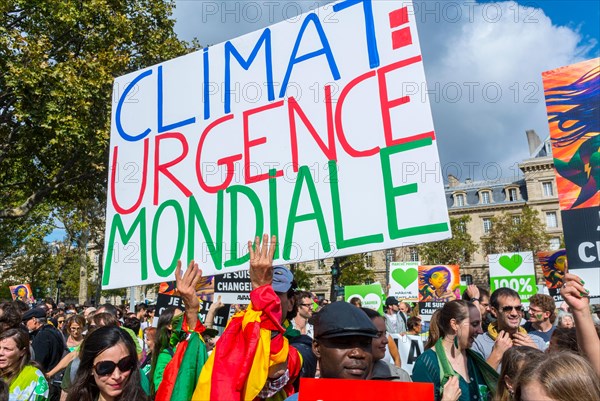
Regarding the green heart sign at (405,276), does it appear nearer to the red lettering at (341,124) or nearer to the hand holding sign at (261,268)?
the red lettering at (341,124)

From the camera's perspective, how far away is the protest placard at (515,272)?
11922 mm

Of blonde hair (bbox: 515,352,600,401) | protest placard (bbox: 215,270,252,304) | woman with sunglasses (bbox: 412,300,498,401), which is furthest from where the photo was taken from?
protest placard (bbox: 215,270,252,304)

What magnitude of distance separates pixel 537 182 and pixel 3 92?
5572cm

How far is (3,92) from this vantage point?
516 inches

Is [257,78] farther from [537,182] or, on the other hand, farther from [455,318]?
[537,182]

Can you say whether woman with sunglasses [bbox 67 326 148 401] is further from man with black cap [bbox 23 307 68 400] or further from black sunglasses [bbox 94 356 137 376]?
man with black cap [bbox 23 307 68 400]

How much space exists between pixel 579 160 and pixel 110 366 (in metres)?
3.26

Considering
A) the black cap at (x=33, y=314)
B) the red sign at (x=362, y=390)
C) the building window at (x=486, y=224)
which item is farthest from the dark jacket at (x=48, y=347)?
the building window at (x=486, y=224)

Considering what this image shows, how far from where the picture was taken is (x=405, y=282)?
15.7m

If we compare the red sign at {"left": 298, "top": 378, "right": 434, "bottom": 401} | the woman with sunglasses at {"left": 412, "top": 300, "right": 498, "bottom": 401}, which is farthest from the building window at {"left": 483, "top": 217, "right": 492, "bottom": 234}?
the red sign at {"left": 298, "top": 378, "right": 434, "bottom": 401}

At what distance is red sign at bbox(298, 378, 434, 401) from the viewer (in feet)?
4.93

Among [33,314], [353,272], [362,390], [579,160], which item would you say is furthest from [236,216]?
[353,272]

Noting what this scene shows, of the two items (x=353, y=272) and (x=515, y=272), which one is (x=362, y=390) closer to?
(x=515, y=272)

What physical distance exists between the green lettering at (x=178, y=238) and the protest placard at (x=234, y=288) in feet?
14.4
